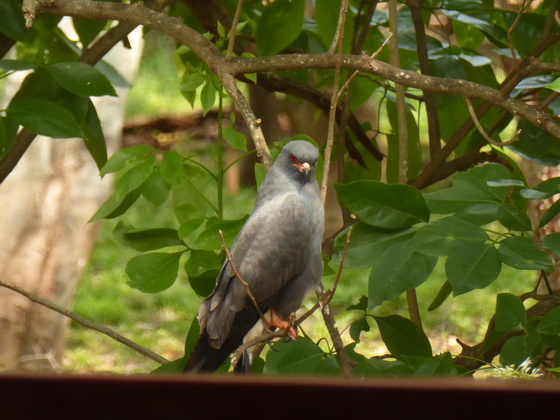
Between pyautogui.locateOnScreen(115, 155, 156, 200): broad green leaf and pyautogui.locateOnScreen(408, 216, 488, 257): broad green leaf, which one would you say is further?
pyautogui.locateOnScreen(115, 155, 156, 200): broad green leaf

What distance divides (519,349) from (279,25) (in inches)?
41.9

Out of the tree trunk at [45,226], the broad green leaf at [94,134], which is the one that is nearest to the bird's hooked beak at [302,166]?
the broad green leaf at [94,134]

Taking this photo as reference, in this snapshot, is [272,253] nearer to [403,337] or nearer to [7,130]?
[403,337]

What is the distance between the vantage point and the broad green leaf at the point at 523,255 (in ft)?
4.65

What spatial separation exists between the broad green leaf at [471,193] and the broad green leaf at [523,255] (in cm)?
13

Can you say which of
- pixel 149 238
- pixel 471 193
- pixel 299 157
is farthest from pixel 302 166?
pixel 471 193

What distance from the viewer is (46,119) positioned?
1.71 metres

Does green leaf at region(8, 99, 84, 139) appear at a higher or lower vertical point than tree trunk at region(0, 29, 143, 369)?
higher

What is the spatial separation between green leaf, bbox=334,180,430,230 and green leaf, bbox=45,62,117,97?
613 mm

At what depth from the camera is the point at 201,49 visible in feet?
5.88

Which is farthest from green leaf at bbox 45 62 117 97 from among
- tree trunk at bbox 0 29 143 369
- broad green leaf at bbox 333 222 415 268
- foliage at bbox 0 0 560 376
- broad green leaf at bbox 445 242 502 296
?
tree trunk at bbox 0 29 143 369

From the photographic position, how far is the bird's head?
209 cm

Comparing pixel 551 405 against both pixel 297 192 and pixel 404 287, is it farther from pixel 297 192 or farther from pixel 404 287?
pixel 297 192

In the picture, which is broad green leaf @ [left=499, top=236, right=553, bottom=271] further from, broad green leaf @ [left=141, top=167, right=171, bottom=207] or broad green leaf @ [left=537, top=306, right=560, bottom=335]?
broad green leaf @ [left=141, top=167, right=171, bottom=207]
